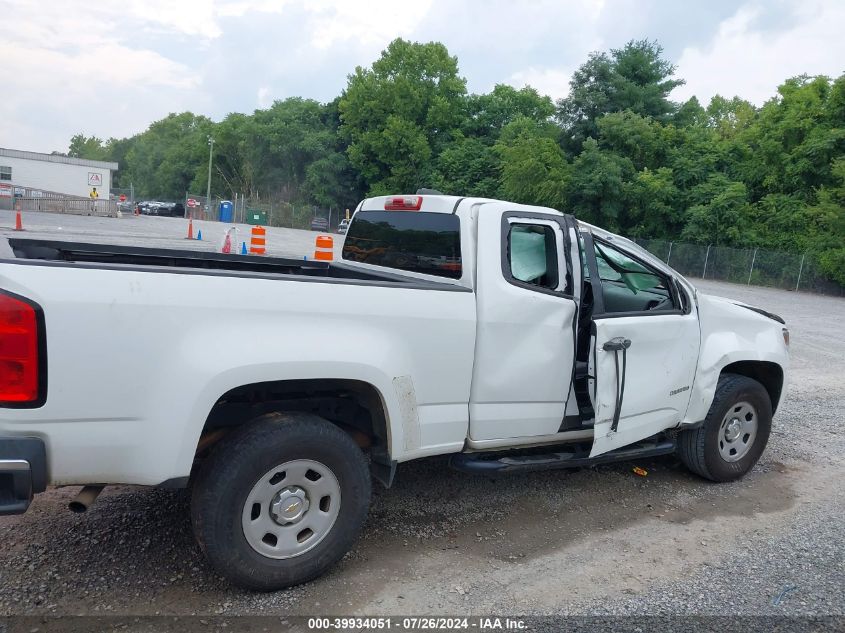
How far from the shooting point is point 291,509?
321cm

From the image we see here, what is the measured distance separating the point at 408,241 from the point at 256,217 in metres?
62.7

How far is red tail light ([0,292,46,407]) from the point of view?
2545 millimetres

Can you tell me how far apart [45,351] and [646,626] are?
113 inches

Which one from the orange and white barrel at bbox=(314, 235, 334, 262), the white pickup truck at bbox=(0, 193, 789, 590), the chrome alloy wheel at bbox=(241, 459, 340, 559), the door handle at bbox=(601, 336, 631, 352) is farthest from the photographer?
the orange and white barrel at bbox=(314, 235, 334, 262)

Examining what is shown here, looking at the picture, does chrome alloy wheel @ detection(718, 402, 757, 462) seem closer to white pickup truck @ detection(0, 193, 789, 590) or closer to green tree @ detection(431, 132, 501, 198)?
white pickup truck @ detection(0, 193, 789, 590)

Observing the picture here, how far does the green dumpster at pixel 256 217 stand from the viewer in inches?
2539

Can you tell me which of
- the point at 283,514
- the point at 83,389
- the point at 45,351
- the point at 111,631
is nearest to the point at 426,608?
the point at 283,514

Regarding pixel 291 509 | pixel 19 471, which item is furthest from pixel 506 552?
pixel 19 471

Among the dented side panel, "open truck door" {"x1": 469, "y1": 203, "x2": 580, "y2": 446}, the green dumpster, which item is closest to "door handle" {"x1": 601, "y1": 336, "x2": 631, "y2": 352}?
"open truck door" {"x1": 469, "y1": 203, "x2": 580, "y2": 446}

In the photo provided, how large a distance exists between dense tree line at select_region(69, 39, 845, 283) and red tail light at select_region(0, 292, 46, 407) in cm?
3212

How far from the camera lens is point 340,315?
10.6 ft

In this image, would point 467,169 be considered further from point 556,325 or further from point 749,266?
point 556,325

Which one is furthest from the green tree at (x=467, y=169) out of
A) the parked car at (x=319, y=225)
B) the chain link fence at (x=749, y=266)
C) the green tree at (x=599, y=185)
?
the chain link fence at (x=749, y=266)

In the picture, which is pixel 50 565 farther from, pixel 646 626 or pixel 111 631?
pixel 646 626
